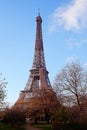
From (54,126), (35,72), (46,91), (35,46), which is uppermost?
(35,46)

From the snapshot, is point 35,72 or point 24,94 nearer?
point 24,94

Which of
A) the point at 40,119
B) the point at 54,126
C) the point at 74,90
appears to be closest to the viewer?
the point at 54,126

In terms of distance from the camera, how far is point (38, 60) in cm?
8262

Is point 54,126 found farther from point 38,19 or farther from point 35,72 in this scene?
point 38,19

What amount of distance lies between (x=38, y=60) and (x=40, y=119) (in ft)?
104

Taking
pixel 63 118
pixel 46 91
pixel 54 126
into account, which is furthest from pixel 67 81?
pixel 46 91

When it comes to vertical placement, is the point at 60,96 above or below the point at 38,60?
below

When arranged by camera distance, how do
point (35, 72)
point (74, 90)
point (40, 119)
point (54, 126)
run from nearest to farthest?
point (54, 126) → point (74, 90) → point (40, 119) → point (35, 72)

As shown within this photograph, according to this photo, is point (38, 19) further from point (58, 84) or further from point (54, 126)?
point (54, 126)

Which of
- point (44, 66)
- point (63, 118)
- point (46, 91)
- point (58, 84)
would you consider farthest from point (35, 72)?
point (63, 118)

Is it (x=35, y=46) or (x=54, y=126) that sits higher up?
(x=35, y=46)

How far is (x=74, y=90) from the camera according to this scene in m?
37.4

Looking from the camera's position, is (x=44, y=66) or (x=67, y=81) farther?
(x=44, y=66)

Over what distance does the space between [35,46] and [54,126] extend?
188 feet
